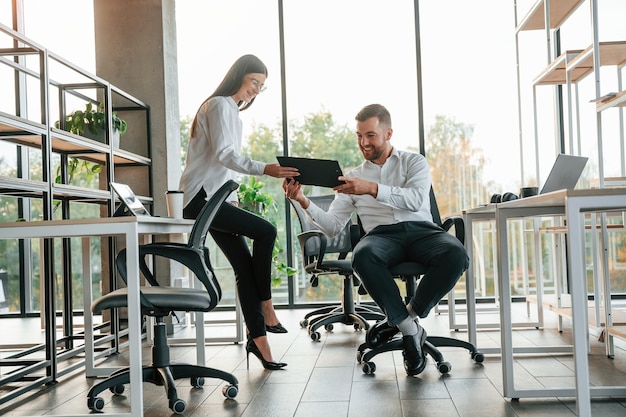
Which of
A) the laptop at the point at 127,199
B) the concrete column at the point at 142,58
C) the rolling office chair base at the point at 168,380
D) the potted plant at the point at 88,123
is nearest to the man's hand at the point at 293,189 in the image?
the laptop at the point at 127,199

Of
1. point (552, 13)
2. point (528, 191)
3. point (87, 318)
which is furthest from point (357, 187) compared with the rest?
point (552, 13)

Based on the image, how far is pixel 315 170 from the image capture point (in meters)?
2.95

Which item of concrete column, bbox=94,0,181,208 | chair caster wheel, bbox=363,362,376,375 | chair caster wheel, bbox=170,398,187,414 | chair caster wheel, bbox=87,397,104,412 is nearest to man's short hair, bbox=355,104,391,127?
chair caster wheel, bbox=363,362,376,375

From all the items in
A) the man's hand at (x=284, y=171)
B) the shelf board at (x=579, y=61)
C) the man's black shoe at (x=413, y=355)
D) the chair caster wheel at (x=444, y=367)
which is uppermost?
the shelf board at (x=579, y=61)

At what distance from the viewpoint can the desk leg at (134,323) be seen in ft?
7.16

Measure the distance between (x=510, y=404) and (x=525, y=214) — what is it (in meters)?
0.69

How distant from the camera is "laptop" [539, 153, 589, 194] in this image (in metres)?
2.54

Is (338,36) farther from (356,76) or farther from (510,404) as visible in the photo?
(510,404)

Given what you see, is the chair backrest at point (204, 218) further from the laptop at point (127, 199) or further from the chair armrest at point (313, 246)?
the chair armrest at point (313, 246)

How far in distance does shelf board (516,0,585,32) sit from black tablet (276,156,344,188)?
1.97 meters

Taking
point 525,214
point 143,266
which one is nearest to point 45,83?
point 143,266

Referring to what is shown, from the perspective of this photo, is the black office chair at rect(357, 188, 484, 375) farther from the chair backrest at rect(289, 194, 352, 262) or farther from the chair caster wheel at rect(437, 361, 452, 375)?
the chair backrest at rect(289, 194, 352, 262)

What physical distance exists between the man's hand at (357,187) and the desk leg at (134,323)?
41.3 inches

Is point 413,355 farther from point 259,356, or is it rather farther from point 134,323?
point 134,323
